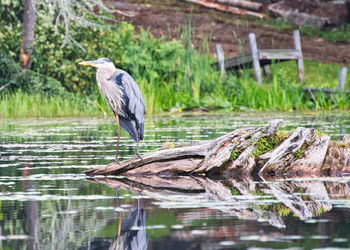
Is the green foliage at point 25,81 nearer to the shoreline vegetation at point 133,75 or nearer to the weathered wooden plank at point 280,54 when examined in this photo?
the shoreline vegetation at point 133,75

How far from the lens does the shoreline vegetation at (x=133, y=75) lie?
17.3m

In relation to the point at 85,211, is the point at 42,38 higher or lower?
higher

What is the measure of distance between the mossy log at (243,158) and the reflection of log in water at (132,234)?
2.15 m

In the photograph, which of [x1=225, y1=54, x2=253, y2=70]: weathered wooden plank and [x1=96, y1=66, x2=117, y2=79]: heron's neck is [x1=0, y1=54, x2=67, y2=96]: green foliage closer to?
[x1=225, y1=54, x2=253, y2=70]: weathered wooden plank

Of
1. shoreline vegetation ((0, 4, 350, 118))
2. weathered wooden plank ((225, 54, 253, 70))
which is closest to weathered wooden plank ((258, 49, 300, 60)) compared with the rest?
weathered wooden plank ((225, 54, 253, 70))

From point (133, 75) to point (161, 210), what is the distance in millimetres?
14397

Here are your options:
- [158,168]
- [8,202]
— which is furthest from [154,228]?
[158,168]

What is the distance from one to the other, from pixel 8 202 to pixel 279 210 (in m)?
1.81

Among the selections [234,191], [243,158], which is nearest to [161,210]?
[234,191]

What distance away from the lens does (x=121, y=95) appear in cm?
708

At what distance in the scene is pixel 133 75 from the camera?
18969mm

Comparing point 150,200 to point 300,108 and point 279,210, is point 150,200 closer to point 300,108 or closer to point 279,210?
point 279,210

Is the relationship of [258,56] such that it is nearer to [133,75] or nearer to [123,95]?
[133,75]

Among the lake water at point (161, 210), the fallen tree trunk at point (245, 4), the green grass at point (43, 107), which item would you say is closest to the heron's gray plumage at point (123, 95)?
the lake water at point (161, 210)
